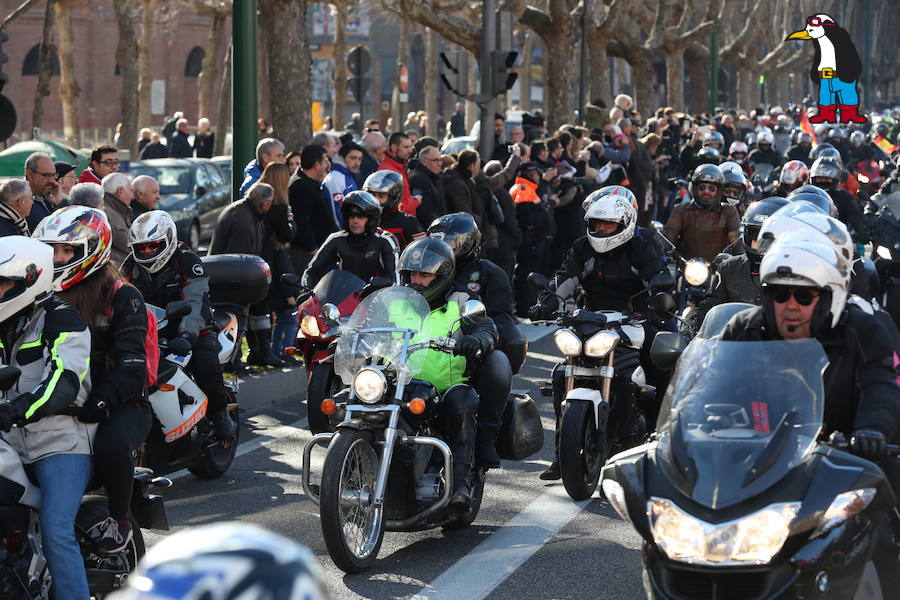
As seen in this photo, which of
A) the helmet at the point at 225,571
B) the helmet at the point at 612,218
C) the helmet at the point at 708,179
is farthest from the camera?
the helmet at the point at 708,179

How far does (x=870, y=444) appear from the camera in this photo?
462cm

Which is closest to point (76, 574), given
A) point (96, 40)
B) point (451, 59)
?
point (451, 59)

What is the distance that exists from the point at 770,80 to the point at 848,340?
284 feet

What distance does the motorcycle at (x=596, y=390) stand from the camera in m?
8.08

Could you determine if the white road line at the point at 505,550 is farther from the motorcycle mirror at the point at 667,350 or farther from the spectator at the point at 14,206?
the spectator at the point at 14,206

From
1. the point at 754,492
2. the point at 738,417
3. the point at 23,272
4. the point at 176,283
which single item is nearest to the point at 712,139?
the point at 176,283

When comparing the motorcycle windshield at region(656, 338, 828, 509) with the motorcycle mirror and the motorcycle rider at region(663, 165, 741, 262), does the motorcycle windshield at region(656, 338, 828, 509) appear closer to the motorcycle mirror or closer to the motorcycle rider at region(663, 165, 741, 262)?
the motorcycle mirror

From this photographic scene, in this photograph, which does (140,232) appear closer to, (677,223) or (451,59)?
(677,223)

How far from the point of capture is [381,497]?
6.80 m

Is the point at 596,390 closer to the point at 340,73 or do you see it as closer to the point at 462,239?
the point at 462,239

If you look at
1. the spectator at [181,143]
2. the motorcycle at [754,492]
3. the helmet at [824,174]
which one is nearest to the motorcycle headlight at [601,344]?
the motorcycle at [754,492]

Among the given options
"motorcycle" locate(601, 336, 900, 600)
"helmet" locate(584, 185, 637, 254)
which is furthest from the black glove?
"helmet" locate(584, 185, 637, 254)

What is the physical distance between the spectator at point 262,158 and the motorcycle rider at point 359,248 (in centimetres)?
343

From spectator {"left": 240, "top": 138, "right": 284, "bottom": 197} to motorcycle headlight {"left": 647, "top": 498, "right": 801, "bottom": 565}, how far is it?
9.40 metres
